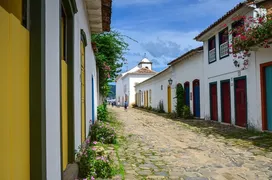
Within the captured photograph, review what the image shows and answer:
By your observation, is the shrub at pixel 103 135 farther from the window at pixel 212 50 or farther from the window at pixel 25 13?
the window at pixel 212 50

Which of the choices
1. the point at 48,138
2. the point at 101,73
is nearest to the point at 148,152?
the point at 48,138

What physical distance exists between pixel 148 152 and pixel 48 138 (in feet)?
15.9

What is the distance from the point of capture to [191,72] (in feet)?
58.4

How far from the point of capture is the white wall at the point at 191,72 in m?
16.3

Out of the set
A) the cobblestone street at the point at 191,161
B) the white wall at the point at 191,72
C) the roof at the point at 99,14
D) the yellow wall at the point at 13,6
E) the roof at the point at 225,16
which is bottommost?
the cobblestone street at the point at 191,161

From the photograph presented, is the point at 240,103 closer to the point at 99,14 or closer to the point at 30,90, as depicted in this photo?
the point at 99,14

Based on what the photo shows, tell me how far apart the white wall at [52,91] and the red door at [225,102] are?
1131 centimetres

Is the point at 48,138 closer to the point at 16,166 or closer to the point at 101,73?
the point at 16,166

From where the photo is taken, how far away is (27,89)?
2.12 m

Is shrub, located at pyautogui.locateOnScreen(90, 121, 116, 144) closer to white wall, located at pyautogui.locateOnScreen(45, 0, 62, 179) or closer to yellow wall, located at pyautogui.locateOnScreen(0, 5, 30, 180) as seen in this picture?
white wall, located at pyautogui.locateOnScreen(45, 0, 62, 179)

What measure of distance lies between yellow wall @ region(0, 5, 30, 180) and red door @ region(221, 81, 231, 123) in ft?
39.4

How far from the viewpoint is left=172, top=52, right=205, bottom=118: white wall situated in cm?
1633

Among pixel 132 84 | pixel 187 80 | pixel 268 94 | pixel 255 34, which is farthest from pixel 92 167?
pixel 132 84

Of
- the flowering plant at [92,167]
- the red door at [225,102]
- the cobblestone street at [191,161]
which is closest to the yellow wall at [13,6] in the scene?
the flowering plant at [92,167]
